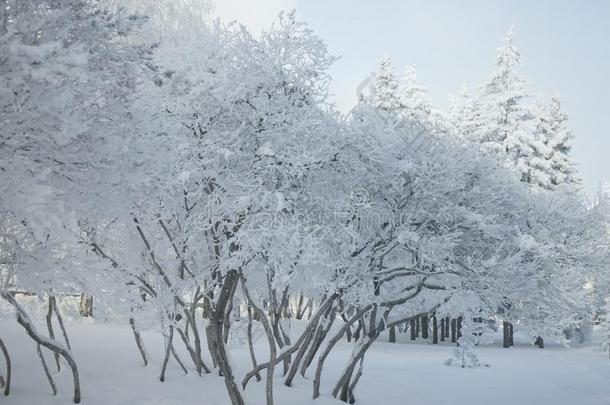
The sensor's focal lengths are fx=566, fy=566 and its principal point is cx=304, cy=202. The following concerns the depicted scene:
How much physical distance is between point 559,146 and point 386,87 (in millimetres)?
12855

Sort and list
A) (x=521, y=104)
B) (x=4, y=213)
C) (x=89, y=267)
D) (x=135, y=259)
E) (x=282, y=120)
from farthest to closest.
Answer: (x=521, y=104) → (x=135, y=259) → (x=282, y=120) → (x=89, y=267) → (x=4, y=213)

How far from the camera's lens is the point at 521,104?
114ft

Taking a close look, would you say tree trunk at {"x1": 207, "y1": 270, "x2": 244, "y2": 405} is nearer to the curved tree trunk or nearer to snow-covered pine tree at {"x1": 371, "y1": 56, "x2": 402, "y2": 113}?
the curved tree trunk

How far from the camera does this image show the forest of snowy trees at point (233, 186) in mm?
6066

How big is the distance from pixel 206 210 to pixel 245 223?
904 millimetres

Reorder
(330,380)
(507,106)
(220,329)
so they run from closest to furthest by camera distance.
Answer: (220,329), (330,380), (507,106)

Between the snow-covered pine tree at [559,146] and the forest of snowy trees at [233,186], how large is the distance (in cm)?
2325

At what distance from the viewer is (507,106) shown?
3488 cm

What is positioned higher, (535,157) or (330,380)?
(535,157)

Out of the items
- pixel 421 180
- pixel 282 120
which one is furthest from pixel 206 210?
pixel 421 180

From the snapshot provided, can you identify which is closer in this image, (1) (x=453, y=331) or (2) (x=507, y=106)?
(2) (x=507, y=106)

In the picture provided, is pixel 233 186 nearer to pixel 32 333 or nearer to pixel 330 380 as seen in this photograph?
pixel 32 333

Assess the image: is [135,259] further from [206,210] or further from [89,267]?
[89,267]

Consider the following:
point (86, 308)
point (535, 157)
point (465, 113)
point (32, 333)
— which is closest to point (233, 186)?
point (32, 333)
